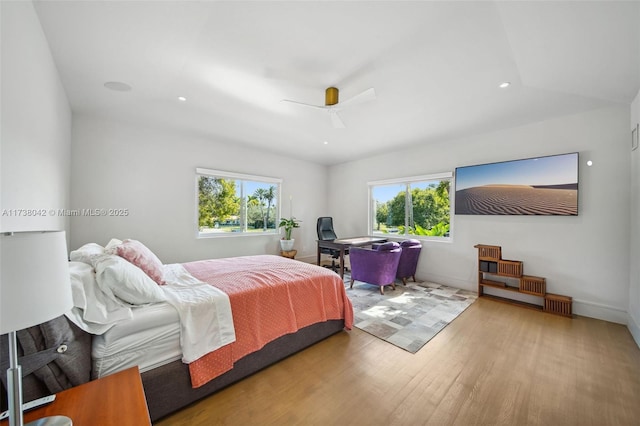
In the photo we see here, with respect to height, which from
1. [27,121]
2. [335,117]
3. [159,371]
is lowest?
[159,371]

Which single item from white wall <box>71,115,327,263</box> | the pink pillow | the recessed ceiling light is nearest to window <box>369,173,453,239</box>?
white wall <box>71,115,327,263</box>

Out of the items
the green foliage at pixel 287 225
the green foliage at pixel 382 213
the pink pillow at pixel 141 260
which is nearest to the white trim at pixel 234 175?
the green foliage at pixel 287 225

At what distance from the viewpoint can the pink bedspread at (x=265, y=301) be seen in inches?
70.3

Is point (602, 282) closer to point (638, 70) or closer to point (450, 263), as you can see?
point (450, 263)

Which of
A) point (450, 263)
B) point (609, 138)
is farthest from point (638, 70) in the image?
point (450, 263)

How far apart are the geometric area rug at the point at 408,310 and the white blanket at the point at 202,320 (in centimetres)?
162

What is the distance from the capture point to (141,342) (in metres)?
1.52

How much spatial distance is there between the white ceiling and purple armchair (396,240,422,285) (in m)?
2.13

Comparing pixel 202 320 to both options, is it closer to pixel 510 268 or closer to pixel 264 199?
pixel 264 199

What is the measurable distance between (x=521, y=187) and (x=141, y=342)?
4.68m

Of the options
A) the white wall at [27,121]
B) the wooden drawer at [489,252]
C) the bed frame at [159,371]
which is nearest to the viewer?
the bed frame at [159,371]

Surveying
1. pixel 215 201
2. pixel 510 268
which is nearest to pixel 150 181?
pixel 215 201

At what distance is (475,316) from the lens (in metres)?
3.11

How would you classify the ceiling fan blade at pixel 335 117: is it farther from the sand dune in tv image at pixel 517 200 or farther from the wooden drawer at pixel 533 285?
the wooden drawer at pixel 533 285
